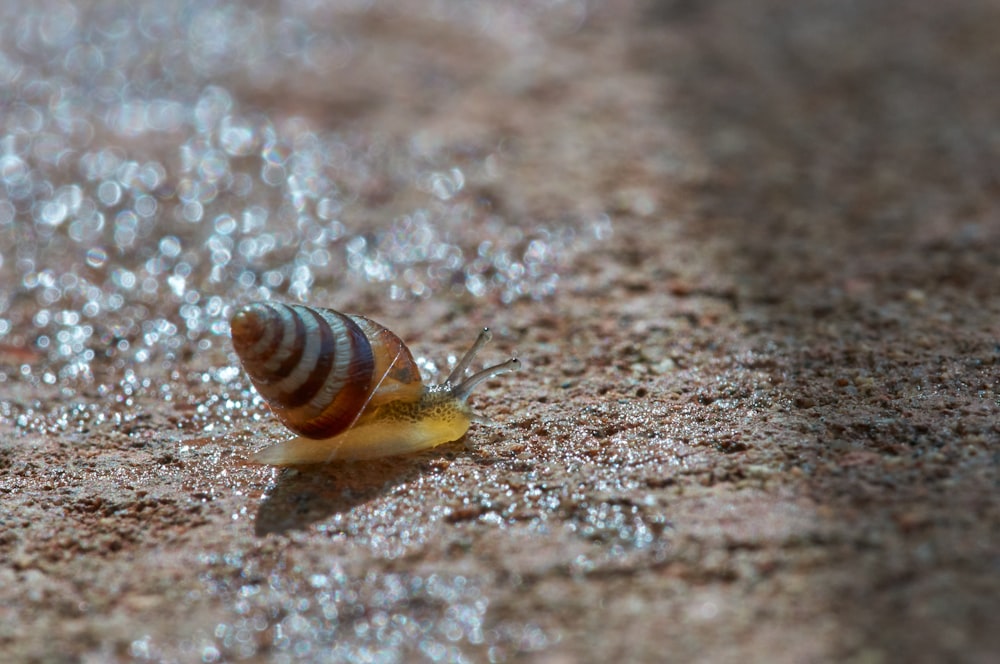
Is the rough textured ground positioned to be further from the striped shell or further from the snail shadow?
the striped shell

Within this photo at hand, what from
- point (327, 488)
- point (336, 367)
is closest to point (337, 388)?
point (336, 367)

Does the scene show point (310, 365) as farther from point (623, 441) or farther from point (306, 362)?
point (623, 441)

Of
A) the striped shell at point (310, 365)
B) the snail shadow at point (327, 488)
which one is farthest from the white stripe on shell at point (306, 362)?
the snail shadow at point (327, 488)

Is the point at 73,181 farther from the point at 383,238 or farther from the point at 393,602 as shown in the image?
the point at 393,602

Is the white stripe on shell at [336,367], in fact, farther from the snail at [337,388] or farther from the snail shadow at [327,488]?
the snail shadow at [327,488]

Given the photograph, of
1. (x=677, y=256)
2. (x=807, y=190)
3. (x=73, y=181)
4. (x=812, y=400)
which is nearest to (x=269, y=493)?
(x=812, y=400)

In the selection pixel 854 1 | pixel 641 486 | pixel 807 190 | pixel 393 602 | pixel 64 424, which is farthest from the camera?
pixel 854 1

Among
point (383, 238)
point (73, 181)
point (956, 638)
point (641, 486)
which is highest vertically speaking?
point (73, 181)

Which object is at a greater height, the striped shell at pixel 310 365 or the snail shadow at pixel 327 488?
the striped shell at pixel 310 365
